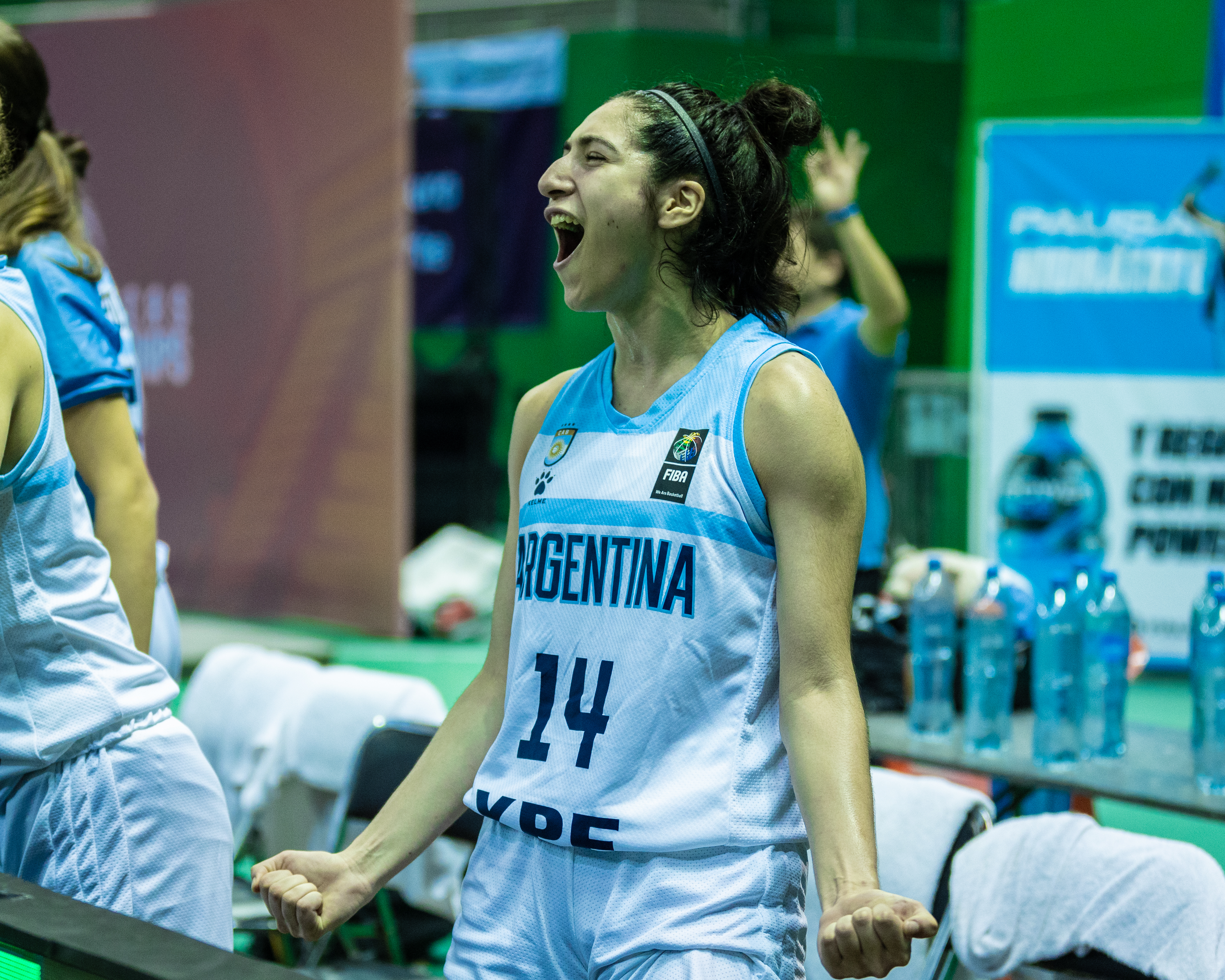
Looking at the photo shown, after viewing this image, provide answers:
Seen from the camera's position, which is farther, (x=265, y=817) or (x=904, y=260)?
(x=904, y=260)

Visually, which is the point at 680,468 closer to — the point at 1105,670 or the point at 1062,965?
the point at 1062,965

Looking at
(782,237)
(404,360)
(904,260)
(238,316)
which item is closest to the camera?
(782,237)

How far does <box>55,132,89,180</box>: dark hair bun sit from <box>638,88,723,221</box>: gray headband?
1.18 meters

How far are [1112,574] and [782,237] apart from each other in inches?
71.3

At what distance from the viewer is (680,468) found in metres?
1.54

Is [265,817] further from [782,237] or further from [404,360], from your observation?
[404,360]

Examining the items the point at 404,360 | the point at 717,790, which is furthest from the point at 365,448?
the point at 717,790

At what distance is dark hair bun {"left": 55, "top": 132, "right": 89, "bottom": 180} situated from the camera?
2.40 metres

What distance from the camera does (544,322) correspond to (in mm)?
11102

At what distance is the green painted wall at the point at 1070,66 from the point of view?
8383 millimetres

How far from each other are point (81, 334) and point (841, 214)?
2286 millimetres

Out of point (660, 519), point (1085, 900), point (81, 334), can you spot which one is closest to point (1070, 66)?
point (1085, 900)

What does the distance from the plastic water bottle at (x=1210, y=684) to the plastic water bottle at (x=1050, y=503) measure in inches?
140

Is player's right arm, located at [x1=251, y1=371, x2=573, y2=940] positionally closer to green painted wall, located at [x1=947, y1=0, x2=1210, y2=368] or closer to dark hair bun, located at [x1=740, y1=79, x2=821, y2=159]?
dark hair bun, located at [x1=740, y1=79, x2=821, y2=159]
